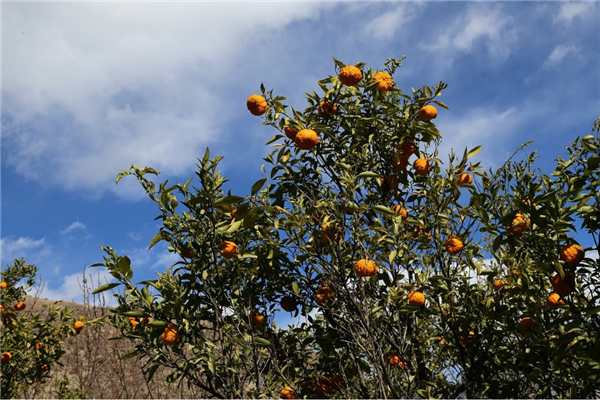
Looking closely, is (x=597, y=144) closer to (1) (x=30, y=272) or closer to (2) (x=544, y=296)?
(2) (x=544, y=296)

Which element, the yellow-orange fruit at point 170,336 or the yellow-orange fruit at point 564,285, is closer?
the yellow-orange fruit at point 564,285

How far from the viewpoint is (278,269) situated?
2.61 metres

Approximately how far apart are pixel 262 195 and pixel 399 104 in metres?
1.09

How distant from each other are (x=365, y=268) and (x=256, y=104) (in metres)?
1.17

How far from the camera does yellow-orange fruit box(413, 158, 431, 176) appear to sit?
2.71 metres

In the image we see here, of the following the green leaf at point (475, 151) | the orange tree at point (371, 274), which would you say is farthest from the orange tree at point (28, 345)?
the green leaf at point (475, 151)

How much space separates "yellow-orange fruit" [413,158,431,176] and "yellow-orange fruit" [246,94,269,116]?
3.12ft

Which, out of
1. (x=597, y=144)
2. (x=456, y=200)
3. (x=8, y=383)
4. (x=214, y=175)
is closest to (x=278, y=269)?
(x=214, y=175)

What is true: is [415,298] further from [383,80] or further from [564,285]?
[383,80]

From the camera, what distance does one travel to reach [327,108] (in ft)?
9.73

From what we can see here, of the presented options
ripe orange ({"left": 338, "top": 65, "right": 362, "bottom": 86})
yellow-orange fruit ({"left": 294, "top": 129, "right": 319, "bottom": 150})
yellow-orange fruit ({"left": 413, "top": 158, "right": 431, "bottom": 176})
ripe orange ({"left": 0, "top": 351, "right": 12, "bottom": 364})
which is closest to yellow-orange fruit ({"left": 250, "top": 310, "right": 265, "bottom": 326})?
yellow-orange fruit ({"left": 294, "top": 129, "right": 319, "bottom": 150})

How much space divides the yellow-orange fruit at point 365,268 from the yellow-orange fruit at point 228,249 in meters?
0.61

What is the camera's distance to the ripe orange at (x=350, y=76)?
2721 mm

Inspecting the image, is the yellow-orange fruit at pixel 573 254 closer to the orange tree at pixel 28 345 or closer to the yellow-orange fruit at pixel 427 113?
the yellow-orange fruit at pixel 427 113
